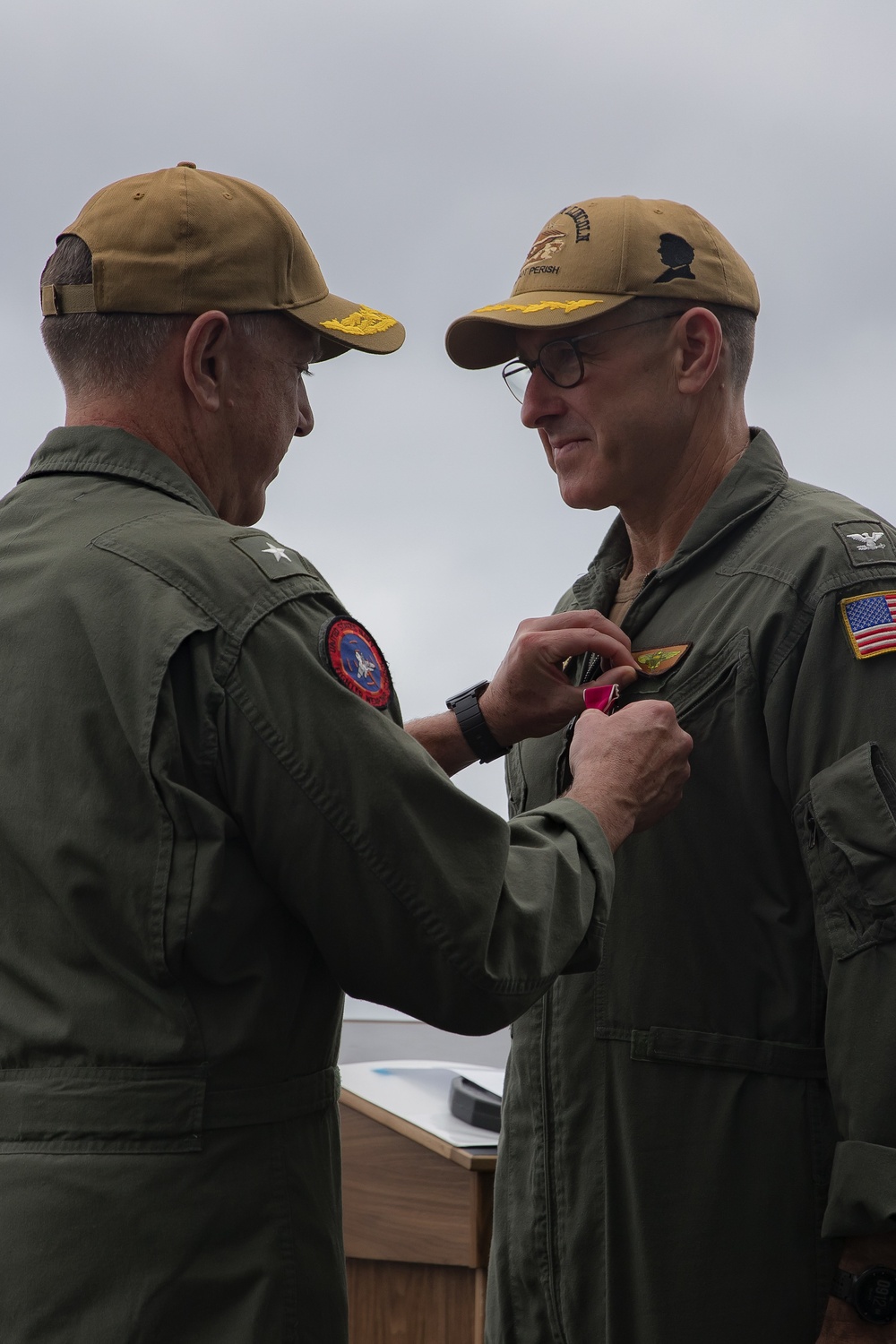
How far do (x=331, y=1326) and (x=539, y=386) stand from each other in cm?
134

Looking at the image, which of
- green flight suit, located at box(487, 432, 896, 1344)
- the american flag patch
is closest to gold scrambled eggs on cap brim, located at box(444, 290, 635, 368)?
green flight suit, located at box(487, 432, 896, 1344)

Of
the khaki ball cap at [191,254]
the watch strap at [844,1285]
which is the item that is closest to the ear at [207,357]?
the khaki ball cap at [191,254]

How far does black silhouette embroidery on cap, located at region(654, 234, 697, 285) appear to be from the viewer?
201cm

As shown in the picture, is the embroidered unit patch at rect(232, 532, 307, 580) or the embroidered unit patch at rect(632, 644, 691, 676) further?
the embroidered unit patch at rect(632, 644, 691, 676)

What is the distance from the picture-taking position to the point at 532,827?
1.50 m

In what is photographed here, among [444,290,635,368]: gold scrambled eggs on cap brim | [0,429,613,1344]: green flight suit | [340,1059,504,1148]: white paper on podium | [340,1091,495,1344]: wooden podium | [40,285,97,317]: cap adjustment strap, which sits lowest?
[340,1091,495,1344]: wooden podium

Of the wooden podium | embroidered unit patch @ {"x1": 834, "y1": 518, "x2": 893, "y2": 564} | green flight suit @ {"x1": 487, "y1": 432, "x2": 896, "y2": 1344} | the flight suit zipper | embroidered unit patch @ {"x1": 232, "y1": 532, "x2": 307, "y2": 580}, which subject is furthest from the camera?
the wooden podium

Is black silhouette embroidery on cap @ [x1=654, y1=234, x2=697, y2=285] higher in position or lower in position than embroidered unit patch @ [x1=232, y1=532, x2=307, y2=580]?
higher

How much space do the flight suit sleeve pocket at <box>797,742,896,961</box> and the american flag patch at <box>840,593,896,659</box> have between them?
0.12 metres

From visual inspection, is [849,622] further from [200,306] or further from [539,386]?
[200,306]

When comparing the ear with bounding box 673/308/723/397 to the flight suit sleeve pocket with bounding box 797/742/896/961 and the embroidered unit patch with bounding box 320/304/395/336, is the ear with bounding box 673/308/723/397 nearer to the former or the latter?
the embroidered unit patch with bounding box 320/304/395/336

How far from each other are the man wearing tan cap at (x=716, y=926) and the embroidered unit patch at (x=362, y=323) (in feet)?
0.98

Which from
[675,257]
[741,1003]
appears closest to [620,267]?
[675,257]

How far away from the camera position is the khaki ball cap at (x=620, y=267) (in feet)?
6.55
